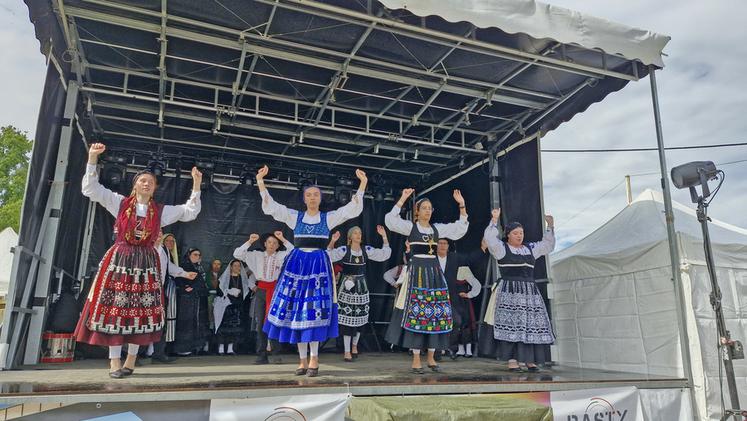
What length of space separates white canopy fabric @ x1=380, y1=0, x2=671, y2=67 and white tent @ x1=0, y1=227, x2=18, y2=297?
31.3 ft

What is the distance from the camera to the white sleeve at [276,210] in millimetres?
3809

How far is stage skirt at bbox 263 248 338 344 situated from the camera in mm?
3609

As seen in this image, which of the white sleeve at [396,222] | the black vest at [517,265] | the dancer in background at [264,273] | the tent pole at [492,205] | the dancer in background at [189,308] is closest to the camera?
the white sleeve at [396,222]

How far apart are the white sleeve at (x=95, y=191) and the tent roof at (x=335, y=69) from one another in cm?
142

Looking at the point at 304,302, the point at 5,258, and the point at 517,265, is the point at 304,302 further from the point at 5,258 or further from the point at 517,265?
the point at 5,258

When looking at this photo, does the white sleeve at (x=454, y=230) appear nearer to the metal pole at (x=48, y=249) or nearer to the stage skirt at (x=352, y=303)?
the stage skirt at (x=352, y=303)

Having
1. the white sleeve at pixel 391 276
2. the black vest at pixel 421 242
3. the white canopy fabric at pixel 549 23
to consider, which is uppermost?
the white canopy fabric at pixel 549 23

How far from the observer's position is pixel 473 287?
258 inches

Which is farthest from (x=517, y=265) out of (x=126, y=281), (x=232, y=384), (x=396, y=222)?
(x=126, y=281)

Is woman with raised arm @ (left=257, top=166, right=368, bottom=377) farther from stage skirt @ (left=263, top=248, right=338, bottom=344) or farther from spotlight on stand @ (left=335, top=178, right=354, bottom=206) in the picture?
spotlight on stand @ (left=335, top=178, right=354, bottom=206)

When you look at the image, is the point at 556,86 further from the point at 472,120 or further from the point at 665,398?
the point at 665,398

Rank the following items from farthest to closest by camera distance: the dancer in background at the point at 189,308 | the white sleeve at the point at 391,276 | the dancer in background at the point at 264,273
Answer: the white sleeve at the point at 391,276 → the dancer in background at the point at 189,308 → the dancer in background at the point at 264,273

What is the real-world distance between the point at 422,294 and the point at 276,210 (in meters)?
1.41

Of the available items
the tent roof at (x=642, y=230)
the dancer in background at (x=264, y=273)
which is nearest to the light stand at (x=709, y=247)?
the tent roof at (x=642, y=230)
